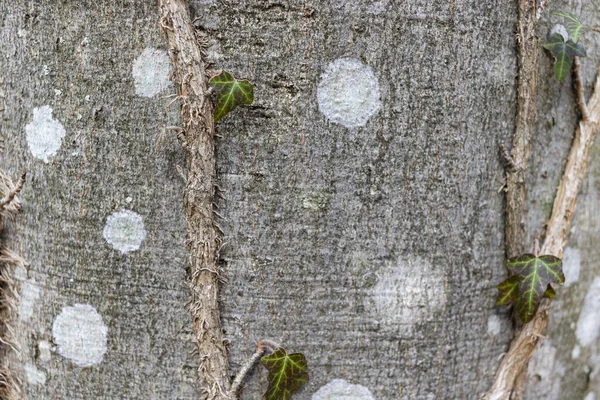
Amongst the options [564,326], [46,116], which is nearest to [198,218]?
[46,116]

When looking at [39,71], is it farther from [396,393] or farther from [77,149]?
[396,393]

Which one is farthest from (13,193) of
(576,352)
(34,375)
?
(576,352)

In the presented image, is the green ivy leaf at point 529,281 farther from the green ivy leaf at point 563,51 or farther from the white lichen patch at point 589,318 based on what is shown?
the green ivy leaf at point 563,51

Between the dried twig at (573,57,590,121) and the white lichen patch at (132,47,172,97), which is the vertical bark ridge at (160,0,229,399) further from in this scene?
the dried twig at (573,57,590,121)

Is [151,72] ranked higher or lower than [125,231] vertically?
higher

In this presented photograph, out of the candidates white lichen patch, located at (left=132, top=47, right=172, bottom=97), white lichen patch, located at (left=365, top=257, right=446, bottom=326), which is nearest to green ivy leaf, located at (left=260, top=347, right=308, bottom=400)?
white lichen patch, located at (left=365, top=257, right=446, bottom=326)

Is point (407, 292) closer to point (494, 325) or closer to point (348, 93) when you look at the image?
point (494, 325)

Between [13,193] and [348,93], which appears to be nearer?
[348,93]
